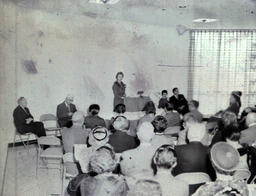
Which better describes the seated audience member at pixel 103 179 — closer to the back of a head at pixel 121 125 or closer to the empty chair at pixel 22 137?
the back of a head at pixel 121 125

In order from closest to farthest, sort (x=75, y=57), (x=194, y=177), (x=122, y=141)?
1. (x=194, y=177)
2. (x=122, y=141)
3. (x=75, y=57)

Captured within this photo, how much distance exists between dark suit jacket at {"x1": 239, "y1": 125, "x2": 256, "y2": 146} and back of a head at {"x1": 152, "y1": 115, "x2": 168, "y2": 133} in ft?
2.32

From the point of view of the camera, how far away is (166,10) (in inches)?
125

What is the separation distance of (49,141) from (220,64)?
6.41ft

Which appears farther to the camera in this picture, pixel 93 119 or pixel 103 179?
pixel 93 119

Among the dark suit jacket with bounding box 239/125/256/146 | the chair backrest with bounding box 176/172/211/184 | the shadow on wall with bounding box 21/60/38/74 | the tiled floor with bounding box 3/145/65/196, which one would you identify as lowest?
the tiled floor with bounding box 3/145/65/196

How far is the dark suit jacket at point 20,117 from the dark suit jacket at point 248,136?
212 cm

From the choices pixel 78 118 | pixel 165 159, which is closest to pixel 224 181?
pixel 165 159

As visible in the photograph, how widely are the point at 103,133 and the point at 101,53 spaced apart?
0.91 metres

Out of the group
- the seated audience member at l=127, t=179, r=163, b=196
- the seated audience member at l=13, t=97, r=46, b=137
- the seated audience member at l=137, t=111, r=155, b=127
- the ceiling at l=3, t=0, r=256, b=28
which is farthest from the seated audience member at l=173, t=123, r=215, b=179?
the seated audience member at l=13, t=97, r=46, b=137

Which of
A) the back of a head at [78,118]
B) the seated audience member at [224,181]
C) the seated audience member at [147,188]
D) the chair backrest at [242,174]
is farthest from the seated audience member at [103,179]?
the back of a head at [78,118]

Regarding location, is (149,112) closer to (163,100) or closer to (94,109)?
(163,100)

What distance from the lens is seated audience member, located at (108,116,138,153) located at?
279cm

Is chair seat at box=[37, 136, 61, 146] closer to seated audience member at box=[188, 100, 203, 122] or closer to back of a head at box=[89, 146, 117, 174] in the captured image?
back of a head at box=[89, 146, 117, 174]
